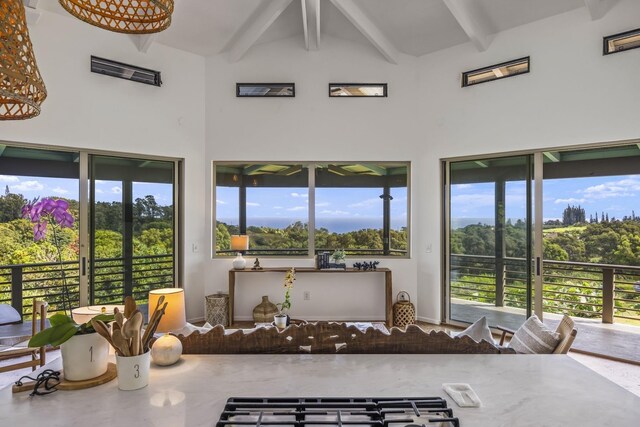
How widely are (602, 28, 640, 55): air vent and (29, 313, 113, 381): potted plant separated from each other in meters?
4.93

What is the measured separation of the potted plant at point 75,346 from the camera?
4.09ft

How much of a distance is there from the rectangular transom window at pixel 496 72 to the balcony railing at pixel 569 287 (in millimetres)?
2217

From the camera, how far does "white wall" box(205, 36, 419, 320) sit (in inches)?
199

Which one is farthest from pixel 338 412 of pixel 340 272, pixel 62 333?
pixel 340 272

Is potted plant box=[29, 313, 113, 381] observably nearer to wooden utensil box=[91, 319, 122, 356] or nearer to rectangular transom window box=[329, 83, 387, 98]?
wooden utensil box=[91, 319, 122, 356]

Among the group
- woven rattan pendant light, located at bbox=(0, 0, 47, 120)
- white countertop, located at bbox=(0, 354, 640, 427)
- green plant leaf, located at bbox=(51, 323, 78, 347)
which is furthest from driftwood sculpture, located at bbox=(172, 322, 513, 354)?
woven rattan pendant light, located at bbox=(0, 0, 47, 120)

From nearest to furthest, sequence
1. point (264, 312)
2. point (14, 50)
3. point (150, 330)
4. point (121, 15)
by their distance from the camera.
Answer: point (14, 50), point (150, 330), point (121, 15), point (264, 312)

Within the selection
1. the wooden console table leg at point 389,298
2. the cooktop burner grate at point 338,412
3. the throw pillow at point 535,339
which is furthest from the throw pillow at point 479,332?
the wooden console table leg at point 389,298

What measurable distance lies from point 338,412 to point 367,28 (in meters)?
4.56

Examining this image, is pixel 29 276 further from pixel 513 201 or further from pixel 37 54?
pixel 513 201

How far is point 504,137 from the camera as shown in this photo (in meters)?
4.38

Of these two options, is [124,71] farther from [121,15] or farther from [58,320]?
[58,320]

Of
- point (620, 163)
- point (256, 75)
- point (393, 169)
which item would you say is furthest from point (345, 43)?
point (620, 163)

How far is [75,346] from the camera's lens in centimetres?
→ 128
